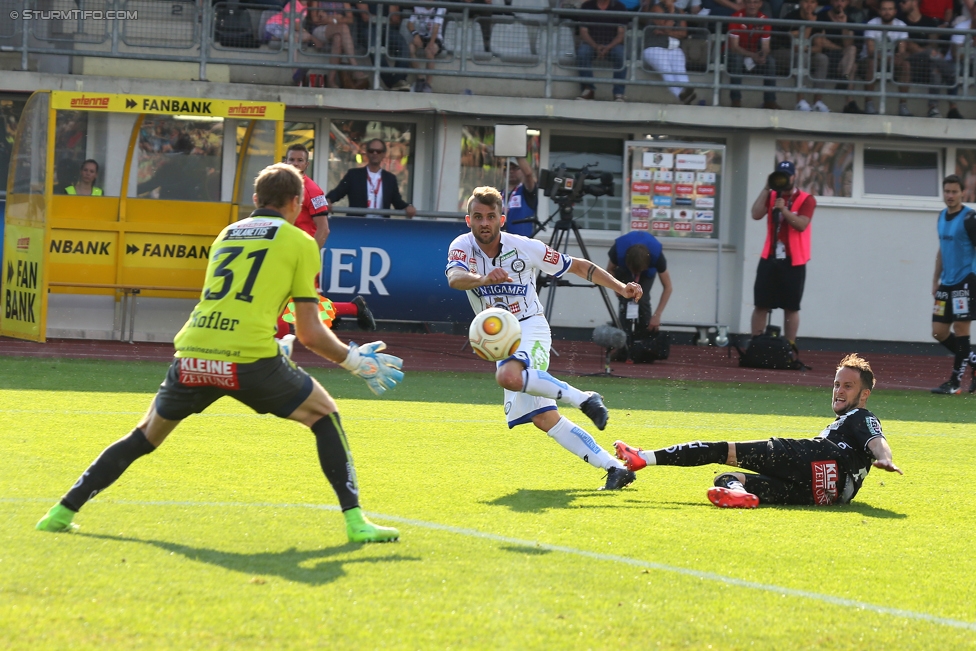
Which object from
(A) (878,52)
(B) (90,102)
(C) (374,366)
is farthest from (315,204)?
(A) (878,52)

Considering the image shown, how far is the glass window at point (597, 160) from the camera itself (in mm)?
19922

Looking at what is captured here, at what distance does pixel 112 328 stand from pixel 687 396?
726 centimetres

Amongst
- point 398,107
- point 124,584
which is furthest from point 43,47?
point 124,584

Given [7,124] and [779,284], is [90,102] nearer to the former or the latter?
[7,124]

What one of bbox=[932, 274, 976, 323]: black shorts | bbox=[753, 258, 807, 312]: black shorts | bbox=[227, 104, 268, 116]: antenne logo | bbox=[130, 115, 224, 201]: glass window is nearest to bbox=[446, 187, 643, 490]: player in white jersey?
bbox=[932, 274, 976, 323]: black shorts

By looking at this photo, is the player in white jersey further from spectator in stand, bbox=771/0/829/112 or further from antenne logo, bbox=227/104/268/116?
spectator in stand, bbox=771/0/829/112

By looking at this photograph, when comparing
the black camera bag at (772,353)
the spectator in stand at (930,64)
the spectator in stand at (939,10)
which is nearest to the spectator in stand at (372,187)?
the black camera bag at (772,353)

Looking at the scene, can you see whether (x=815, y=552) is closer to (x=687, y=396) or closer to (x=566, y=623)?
(x=566, y=623)

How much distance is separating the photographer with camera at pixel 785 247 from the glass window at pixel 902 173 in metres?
5.24

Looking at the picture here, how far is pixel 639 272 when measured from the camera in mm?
14953

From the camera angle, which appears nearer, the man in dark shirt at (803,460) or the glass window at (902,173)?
the man in dark shirt at (803,460)

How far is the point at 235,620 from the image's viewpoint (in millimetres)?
3959

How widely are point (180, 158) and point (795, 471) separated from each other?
517 inches

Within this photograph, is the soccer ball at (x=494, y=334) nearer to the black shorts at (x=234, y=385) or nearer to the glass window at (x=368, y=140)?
the black shorts at (x=234, y=385)
